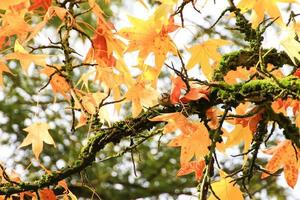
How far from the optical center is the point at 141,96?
3.57ft

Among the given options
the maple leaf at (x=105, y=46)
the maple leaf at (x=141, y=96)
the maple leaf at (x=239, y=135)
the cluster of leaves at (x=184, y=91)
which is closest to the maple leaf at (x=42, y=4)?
the cluster of leaves at (x=184, y=91)

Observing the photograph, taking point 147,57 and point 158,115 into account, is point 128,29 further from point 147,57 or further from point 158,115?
point 158,115

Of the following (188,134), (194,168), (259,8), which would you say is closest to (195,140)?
(188,134)

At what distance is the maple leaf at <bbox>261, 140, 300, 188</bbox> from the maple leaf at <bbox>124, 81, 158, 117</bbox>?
246mm

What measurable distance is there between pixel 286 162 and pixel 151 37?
35cm

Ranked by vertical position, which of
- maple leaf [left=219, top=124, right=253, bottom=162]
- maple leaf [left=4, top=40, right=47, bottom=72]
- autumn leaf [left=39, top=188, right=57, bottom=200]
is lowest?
autumn leaf [left=39, top=188, right=57, bottom=200]

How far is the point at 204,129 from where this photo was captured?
95 cm

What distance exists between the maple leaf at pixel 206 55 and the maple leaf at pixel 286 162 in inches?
7.7

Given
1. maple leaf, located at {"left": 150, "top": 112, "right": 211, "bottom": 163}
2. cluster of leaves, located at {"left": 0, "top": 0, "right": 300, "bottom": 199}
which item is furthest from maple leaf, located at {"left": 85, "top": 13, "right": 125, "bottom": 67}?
maple leaf, located at {"left": 150, "top": 112, "right": 211, "bottom": 163}

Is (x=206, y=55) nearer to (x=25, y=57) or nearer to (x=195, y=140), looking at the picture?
(x=195, y=140)

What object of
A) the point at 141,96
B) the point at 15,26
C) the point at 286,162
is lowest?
the point at 286,162

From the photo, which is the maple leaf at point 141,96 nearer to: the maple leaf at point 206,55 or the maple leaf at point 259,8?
the maple leaf at point 206,55

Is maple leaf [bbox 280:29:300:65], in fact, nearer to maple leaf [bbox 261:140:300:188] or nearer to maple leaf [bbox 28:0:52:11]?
maple leaf [bbox 261:140:300:188]

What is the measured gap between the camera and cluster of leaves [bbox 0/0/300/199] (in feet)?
2.91
